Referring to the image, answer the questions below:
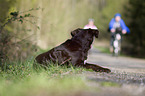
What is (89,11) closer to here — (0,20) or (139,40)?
(139,40)

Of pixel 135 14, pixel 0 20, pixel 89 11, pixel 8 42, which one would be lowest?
pixel 8 42

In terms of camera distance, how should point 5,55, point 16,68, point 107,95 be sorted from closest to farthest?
1. point 107,95
2. point 16,68
3. point 5,55

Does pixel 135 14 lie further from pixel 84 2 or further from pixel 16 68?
pixel 84 2

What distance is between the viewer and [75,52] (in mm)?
4438

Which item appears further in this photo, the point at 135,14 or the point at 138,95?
the point at 135,14

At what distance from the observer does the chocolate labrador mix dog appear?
14.5 ft

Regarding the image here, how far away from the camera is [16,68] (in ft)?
16.4

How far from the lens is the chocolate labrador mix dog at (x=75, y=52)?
4.42m

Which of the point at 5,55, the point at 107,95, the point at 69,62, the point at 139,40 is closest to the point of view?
the point at 107,95

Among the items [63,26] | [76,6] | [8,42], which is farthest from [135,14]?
[76,6]

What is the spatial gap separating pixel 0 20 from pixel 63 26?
12278 mm

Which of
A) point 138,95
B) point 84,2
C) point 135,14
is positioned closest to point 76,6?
point 84,2

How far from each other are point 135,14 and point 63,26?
6.67m

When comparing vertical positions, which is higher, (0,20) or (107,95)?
(0,20)
